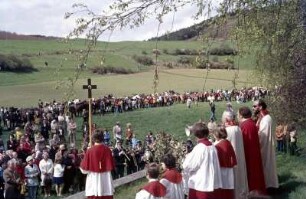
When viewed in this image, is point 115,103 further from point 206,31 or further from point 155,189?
point 206,31

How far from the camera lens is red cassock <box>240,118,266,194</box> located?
402 inches

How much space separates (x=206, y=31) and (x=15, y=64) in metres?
62.2

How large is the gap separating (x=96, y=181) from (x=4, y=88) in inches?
2019

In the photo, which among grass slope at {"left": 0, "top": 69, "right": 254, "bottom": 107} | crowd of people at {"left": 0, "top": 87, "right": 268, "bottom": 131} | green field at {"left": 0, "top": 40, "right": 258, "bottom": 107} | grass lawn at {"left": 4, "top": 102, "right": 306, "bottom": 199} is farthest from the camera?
green field at {"left": 0, "top": 40, "right": 258, "bottom": 107}

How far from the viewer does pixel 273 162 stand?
1068cm

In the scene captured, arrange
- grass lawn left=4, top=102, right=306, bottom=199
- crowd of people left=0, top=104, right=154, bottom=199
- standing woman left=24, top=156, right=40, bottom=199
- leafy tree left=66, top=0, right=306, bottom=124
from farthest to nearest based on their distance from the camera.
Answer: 1. standing woman left=24, top=156, right=40, bottom=199
2. crowd of people left=0, top=104, right=154, bottom=199
3. grass lawn left=4, top=102, right=306, bottom=199
4. leafy tree left=66, top=0, right=306, bottom=124

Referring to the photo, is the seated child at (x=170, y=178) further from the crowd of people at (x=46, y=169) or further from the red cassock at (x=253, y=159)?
the crowd of people at (x=46, y=169)

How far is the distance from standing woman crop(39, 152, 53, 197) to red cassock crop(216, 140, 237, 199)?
9.16m

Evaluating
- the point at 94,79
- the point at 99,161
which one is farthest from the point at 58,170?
the point at 94,79

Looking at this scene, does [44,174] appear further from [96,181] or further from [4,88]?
[4,88]

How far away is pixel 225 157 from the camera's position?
362 inches

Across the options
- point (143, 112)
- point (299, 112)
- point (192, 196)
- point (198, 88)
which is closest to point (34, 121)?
point (143, 112)

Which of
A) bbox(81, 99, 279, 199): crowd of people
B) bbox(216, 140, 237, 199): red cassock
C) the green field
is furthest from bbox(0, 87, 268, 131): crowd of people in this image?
bbox(216, 140, 237, 199): red cassock

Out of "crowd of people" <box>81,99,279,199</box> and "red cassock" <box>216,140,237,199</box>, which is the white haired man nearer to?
"crowd of people" <box>81,99,279,199</box>
